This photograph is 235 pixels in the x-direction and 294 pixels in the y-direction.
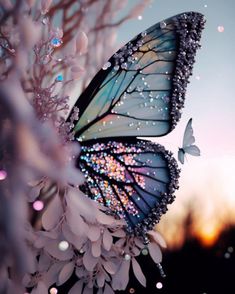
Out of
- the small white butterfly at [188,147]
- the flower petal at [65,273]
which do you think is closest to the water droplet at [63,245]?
the flower petal at [65,273]

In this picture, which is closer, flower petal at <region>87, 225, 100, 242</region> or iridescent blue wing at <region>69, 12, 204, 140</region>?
flower petal at <region>87, 225, 100, 242</region>

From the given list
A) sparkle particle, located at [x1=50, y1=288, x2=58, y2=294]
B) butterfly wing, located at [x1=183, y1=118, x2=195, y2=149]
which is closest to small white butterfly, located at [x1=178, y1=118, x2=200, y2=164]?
butterfly wing, located at [x1=183, y1=118, x2=195, y2=149]

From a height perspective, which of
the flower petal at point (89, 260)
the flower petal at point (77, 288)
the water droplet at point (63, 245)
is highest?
the water droplet at point (63, 245)

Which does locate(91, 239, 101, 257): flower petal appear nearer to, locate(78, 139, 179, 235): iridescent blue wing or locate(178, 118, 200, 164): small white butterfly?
locate(78, 139, 179, 235): iridescent blue wing

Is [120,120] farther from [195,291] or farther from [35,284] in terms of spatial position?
[195,291]

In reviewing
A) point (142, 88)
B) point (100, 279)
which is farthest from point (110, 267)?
point (142, 88)

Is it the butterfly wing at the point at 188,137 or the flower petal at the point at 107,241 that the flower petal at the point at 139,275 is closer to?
the flower petal at the point at 107,241

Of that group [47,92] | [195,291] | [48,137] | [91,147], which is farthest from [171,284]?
[48,137]

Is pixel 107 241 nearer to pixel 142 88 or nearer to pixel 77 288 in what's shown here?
pixel 77 288
